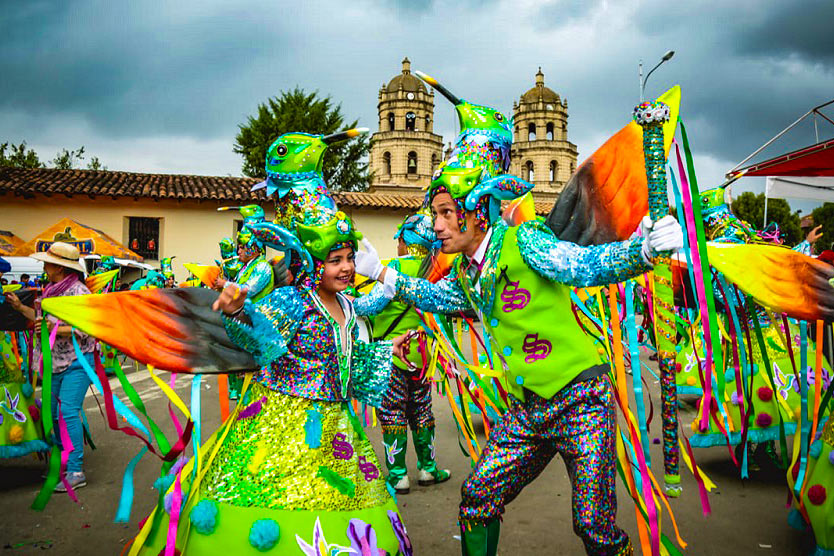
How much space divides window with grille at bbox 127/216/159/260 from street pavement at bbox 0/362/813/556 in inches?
663

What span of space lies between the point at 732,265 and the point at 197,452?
8.68 ft

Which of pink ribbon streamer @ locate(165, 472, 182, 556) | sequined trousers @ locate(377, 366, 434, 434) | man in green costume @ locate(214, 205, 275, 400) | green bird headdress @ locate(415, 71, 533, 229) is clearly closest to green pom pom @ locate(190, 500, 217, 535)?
pink ribbon streamer @ locate(165, 472, 182, 556)

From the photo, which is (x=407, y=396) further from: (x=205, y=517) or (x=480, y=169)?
(x=205, y=517)

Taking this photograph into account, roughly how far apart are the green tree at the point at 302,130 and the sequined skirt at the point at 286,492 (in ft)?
85.9

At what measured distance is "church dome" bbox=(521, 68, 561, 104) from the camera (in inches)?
2361

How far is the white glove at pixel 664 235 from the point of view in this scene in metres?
2.15

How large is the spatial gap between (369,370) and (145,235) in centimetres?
2069

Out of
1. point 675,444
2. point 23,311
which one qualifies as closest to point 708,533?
point 675,444

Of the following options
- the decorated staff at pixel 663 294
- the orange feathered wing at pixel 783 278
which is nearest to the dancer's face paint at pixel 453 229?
the decorated staff at pixel 663 294

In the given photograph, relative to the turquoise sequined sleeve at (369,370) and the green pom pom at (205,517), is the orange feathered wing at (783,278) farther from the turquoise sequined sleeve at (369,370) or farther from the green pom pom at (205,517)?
the green pom pom at (205,517)

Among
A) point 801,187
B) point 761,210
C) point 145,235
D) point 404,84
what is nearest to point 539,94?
point 404,84

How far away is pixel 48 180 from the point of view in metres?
20.4

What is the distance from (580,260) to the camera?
2.48m

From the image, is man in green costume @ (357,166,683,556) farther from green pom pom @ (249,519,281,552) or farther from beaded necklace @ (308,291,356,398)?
A: green pom pom @ (249,519,281,552)
